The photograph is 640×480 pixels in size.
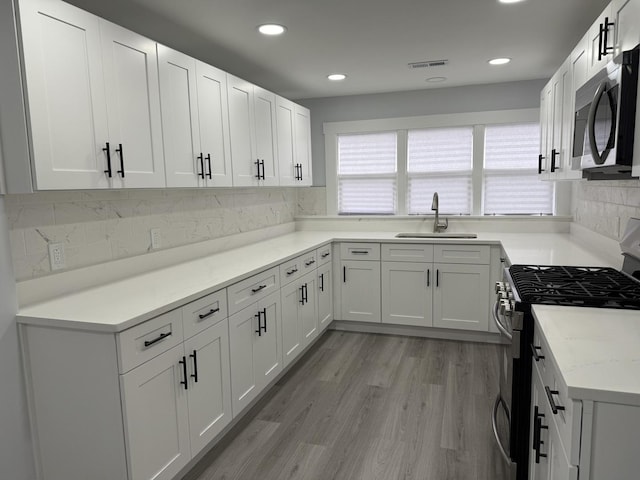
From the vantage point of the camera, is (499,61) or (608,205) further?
(499,61)

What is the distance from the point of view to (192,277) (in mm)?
2486

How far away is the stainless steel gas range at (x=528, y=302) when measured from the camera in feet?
5.83

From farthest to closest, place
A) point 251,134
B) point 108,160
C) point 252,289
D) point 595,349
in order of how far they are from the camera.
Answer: point 251,134 < point 252,289 < point 108,160 < point 595,349

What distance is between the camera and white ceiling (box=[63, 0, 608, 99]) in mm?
2387

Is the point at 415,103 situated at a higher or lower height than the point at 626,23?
higher

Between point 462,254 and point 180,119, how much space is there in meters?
2.53

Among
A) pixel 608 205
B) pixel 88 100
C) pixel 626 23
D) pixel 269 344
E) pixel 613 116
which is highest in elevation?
pixel 626 23

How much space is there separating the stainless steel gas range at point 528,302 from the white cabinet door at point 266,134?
203 cm

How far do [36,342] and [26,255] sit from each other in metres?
0.41

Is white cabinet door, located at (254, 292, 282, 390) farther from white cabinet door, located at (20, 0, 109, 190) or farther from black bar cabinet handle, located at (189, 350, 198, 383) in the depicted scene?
white cabinet door, located at (20, 0, 109, 190)

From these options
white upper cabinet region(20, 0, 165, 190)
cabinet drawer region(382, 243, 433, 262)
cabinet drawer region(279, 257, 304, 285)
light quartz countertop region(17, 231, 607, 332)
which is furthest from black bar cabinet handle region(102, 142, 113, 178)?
cabinet drawer region(382, 243, 433, 262)

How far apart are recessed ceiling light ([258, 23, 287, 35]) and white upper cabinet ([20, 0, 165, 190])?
0.67 m

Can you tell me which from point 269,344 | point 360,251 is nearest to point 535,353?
point 269,344

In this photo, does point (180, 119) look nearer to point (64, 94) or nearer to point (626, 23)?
point (64, 94)
